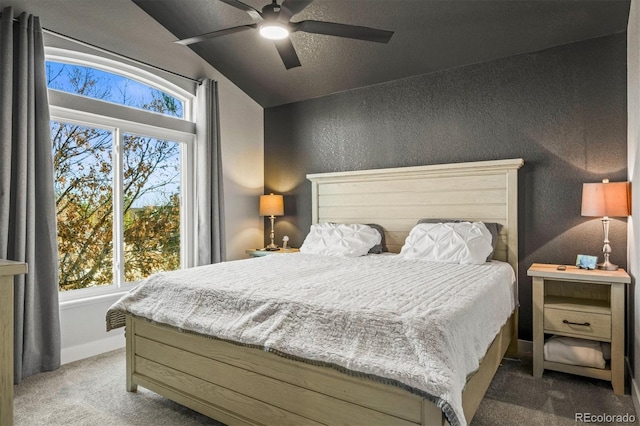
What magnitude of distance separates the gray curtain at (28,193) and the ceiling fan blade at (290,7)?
6.20ft

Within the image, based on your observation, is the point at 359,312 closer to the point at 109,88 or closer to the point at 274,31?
the point at 274,31

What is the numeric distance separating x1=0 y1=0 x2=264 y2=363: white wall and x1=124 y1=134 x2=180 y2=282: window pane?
0.53 metres

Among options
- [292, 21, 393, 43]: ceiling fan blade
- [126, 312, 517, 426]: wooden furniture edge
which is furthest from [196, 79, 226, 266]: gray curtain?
[292, 21, 393, 43]: ceiling fan blade

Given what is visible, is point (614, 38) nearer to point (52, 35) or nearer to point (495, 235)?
point (495, 235)

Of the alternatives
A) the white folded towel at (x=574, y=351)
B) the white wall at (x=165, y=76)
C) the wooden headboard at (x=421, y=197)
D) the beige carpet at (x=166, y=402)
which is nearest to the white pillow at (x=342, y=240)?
the wooden headboard at (x=421, y=197)

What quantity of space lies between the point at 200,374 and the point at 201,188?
2.33m

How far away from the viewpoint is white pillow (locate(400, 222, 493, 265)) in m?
2.97

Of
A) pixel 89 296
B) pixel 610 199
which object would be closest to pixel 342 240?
pixel 610 199

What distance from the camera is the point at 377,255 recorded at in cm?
355

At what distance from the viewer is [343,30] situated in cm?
247

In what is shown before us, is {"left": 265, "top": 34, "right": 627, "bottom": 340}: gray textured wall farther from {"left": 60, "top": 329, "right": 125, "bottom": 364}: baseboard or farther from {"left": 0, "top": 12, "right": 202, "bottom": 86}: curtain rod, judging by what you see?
{"left": 60, "top": 329, "right": 125, "bottom": 364}: baseboard

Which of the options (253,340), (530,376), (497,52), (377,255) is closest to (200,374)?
(253,340)

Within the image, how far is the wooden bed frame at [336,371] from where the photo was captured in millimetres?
1575

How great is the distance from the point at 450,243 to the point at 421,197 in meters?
0.73
